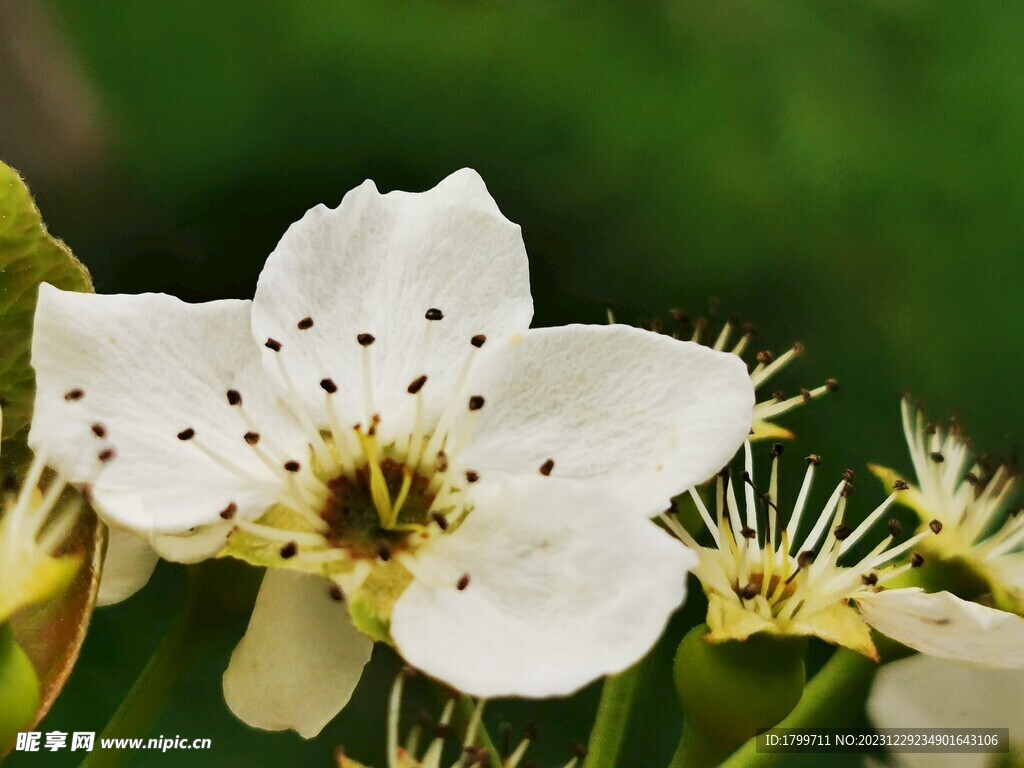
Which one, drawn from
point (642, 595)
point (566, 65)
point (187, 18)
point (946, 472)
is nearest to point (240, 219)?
point (187, 18)

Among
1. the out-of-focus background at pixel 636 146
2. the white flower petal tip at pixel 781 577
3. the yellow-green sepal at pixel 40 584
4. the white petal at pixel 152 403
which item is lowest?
the out-of-focus background at pixel 636 146

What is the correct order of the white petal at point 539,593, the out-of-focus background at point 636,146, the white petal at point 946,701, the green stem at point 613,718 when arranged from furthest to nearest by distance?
1. the out-of-focus background at point 636,146
2. the white petal at point 946,701
3. the green stem at point 613,718
4. the white petal at point 539,593

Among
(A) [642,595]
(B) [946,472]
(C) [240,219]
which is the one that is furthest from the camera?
(C) [240,219]

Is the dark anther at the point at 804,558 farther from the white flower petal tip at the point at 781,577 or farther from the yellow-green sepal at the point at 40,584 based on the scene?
→ the yellow-green sepal at the point at 40,584

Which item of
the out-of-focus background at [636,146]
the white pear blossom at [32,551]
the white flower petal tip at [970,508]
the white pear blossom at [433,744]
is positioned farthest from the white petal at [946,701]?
the out-of-focus background at [636,146]

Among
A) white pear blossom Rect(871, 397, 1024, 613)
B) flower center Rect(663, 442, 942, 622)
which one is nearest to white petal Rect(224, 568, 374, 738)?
flower center Rect(663, 442, 942, 622)

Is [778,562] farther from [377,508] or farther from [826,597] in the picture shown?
[377,508]

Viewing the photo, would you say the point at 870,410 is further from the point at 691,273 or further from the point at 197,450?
the point at 197,450

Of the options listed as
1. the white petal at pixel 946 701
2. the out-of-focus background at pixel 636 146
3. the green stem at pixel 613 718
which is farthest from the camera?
the out-of-focus background at pixel 636 146
